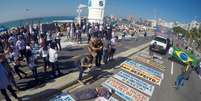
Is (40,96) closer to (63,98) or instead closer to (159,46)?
(63,98)

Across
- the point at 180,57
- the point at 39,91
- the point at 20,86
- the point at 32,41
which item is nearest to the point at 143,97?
the point at 39,91

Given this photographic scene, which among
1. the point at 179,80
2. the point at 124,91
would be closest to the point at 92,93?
the point at 124,91

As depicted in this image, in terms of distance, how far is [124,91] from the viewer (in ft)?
41.6

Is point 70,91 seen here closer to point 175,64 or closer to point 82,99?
point 82,99

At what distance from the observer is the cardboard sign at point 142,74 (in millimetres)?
16270

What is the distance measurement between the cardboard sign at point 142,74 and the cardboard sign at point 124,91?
321 cm

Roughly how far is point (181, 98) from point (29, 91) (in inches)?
345

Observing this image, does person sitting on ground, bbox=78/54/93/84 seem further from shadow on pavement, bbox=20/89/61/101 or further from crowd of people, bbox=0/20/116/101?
shadow on pavement, bbox=20/89/61/101

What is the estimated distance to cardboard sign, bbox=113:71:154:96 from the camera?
45.3 ft

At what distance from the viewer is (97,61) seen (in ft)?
51.5

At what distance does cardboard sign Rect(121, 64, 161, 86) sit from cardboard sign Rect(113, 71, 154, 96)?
1.08m

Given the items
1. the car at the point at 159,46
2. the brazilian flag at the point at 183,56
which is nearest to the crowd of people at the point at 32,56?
the brazilian flag at the point at 183,56

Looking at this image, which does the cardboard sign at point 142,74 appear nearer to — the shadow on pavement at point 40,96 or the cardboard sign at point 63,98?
the cardboard sign at point 63,98

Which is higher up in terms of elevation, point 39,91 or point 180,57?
point 39,91
